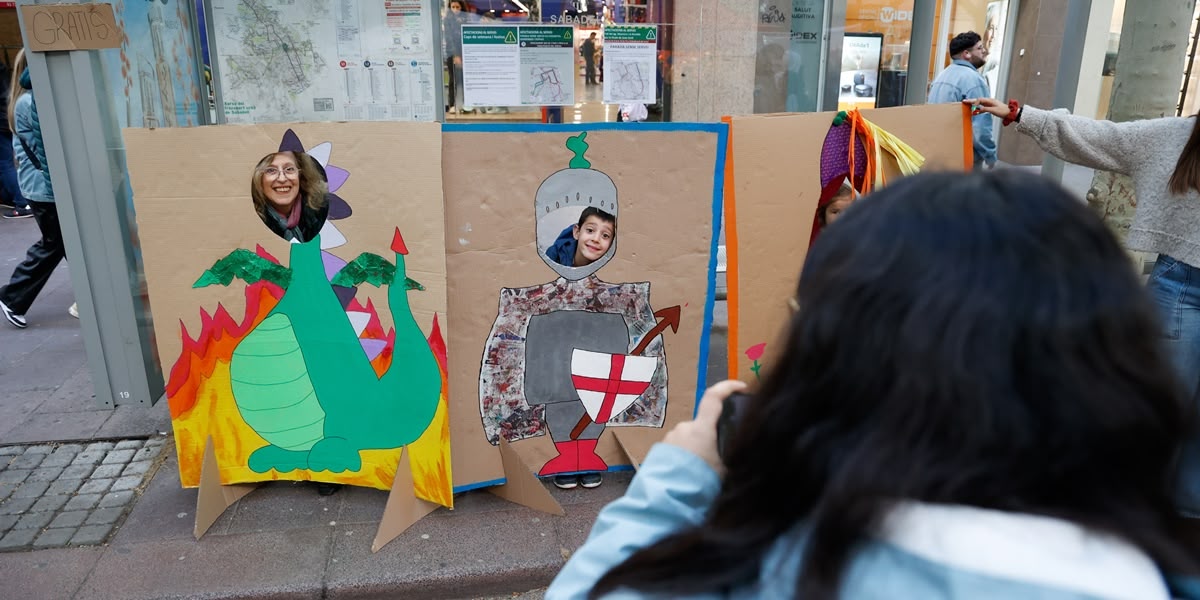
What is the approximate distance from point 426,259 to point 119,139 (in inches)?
75.1

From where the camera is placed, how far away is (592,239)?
3002mm

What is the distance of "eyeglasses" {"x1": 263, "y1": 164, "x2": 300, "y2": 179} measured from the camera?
2766mm

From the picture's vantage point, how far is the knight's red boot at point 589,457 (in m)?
3.26

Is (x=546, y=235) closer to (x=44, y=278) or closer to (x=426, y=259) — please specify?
(x=426, y=259)

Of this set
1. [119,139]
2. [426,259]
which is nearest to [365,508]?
[426,259]

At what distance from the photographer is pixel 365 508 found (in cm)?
318

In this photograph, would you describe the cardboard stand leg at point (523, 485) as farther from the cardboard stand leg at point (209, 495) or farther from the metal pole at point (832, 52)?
the metal pole at point (832, 52)

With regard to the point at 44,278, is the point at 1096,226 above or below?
above

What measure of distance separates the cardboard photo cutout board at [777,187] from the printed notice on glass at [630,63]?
254 centimetres

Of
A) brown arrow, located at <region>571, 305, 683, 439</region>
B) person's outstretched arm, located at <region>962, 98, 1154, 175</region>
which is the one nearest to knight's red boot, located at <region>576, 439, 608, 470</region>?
brown arrow, located at <region>571, 305, 683, 439</region>

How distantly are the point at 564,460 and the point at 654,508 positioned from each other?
233 centimetres

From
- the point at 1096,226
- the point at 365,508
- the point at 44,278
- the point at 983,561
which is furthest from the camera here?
the point at 44,278

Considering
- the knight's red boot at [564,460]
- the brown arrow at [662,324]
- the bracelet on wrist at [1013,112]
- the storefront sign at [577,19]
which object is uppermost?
the storefront sign at [577,19]

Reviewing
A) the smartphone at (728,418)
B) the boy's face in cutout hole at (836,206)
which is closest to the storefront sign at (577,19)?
the boy's face in cutout hole at (836,206)
